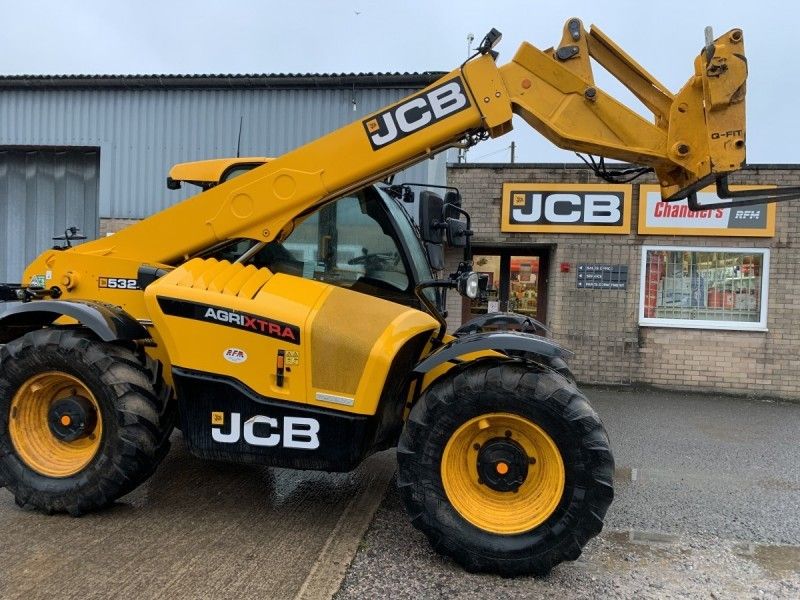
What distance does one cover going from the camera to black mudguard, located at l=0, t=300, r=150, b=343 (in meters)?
3.89

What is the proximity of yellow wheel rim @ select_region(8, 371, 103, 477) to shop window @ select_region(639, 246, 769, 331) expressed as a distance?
826cm

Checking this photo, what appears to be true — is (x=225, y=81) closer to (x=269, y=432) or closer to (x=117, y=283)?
(x=117, y=283)

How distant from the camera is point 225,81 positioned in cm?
1035

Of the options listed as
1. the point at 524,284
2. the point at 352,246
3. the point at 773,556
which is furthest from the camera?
the point at 524,284

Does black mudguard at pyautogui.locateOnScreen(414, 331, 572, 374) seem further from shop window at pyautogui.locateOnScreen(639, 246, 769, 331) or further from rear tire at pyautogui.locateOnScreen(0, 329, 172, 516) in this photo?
shop window at pyautogui.locateOnScreen(639, 246, 769, 331)

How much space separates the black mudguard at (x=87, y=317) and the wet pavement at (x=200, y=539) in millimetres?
1179

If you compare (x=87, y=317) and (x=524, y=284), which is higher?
(x=524, y=284)

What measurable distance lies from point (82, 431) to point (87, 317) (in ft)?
2.53

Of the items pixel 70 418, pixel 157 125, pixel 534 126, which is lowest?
pixel 70 418

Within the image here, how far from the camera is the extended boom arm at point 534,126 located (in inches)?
138

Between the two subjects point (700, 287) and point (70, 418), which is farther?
point (700, 287)

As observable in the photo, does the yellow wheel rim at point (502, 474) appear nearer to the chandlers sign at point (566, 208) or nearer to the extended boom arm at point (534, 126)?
the extended boom arm at point (534, 126)

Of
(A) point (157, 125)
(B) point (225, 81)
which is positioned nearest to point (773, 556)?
(B) point (225, 81)

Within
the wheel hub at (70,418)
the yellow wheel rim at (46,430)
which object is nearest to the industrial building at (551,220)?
the yellow wheel rim at (46,430)
